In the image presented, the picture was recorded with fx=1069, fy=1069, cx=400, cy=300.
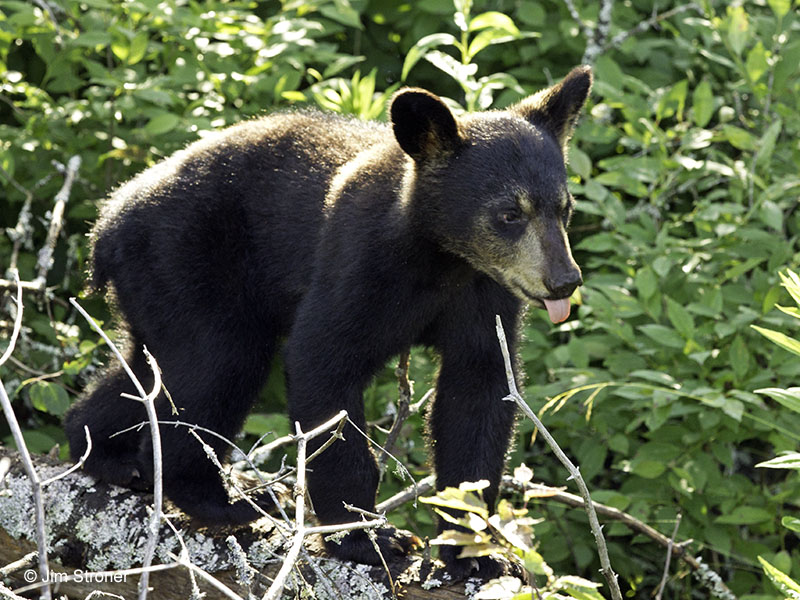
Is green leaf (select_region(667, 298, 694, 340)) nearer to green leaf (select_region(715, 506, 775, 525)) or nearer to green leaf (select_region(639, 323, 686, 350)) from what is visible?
green leaf (select_region(639, 323, 686, 350))

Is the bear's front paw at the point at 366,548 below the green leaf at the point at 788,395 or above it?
below

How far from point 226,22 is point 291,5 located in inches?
15.4

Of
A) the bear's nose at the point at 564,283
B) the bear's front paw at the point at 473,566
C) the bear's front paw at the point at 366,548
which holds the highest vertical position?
the bear's nose at the point at 564,283

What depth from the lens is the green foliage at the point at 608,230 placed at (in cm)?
499

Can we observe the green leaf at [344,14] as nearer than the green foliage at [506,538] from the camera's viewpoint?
No

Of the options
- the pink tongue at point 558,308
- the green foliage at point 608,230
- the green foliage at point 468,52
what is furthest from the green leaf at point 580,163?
the pink tongue at point 558,308

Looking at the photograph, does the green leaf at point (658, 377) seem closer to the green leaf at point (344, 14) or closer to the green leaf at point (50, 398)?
the green leaf at point (344, 14)

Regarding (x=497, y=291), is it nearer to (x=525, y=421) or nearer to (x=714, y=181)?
(x=525, y=421)

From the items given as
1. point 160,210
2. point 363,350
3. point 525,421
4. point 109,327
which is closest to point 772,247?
point 525,421

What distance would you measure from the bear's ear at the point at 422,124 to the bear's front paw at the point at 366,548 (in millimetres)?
1476

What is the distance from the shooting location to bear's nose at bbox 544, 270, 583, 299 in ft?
12.4

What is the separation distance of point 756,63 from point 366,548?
317 cm

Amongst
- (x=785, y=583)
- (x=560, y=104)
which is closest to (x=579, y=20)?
(x=560, y=104)

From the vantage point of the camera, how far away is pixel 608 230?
640 cm
